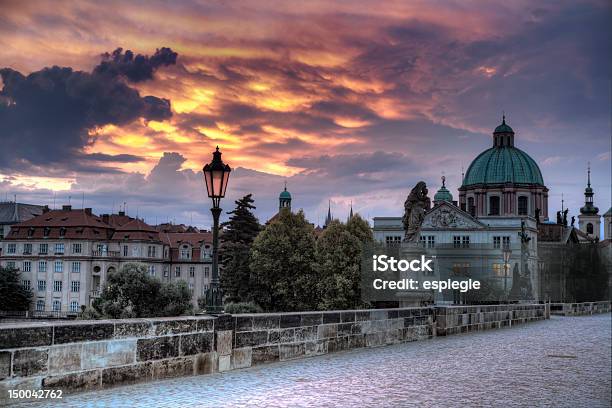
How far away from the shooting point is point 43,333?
9.81m

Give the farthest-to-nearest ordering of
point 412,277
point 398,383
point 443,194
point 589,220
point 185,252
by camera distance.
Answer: point 589,220
point 443,194
point 185,252
point 412,277
point 398,383

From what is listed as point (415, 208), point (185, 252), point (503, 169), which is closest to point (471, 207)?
point (503, 169)

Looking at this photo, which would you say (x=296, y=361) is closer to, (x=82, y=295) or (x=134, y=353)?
(x=134, y=353)

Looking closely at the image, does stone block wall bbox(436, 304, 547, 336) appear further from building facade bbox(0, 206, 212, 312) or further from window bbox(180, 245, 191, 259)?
window bbox(180, 245, 191, 259)

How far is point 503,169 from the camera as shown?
422 ft

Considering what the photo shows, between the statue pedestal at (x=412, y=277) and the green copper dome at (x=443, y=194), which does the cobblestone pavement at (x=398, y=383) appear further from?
the green copper dome at (x=443, y=194)

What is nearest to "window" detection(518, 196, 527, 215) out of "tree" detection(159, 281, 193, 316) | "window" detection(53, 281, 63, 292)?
"tree" detection(159, 281, 193, 316)

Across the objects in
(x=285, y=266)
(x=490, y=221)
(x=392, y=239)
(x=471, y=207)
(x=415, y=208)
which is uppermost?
(x=471, y=207)

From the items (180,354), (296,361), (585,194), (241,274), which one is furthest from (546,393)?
(585,194)

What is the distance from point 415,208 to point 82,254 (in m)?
98.0

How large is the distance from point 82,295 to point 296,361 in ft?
345

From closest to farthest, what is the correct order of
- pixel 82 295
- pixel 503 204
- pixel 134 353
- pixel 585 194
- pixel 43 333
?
pixel 43 333
pixel 134 353
pixel 82 295
pixel 503 204
pixel 585 194

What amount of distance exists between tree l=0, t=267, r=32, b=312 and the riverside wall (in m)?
101

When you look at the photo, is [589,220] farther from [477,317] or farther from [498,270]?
[477,317]
